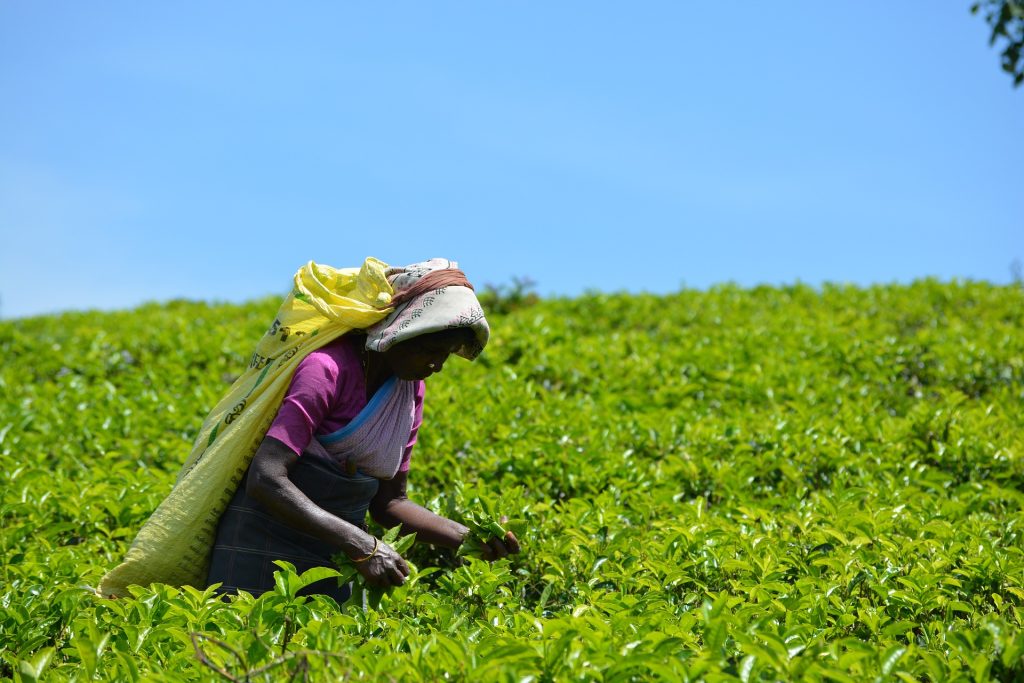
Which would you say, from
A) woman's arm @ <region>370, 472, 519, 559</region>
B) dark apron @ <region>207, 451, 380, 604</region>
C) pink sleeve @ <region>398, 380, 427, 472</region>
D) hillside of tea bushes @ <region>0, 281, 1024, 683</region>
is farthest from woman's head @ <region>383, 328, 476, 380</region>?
hillside of tea bushes @ <region>0, 281, 1024, 683</region>

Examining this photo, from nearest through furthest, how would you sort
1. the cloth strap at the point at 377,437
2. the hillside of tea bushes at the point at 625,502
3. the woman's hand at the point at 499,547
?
1. the hillside of tea bushes at the point at 625,502
2. the cloth strap at the point at 377,437
3. the woman's hand at the point at 499,547

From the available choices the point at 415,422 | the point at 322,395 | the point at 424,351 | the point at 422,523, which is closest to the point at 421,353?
the point at 424,351

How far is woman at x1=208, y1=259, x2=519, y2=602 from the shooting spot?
3.03 meters

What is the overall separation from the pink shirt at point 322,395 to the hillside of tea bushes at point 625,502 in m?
0.57

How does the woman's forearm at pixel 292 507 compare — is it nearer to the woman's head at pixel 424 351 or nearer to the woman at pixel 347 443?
→ the woman at pixel 347 443

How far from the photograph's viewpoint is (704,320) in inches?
370

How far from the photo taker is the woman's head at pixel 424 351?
123 inches

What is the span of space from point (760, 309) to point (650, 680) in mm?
8155

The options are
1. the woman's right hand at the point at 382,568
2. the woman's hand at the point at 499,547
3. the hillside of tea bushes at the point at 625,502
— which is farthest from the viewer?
the woman's hand at the point at 499,547

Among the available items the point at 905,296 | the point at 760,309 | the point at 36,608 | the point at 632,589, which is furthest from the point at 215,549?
the point at 905,296

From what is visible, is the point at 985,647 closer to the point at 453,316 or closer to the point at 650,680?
the point at 650,680

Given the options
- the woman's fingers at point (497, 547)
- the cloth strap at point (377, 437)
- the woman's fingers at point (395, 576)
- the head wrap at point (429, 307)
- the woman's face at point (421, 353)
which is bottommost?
the woman's fingers at point (395, 576)

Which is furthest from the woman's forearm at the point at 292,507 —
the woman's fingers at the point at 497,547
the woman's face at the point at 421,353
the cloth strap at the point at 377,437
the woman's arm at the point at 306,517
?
the woman's fingers at the point at 497,547

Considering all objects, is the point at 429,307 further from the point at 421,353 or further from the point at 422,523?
the point at 422,523
